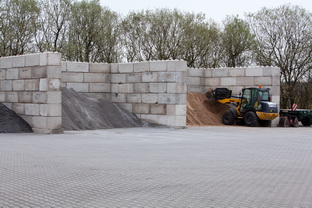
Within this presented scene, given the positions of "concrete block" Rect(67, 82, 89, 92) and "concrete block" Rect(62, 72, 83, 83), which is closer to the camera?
"concrete block" Rect(62, 72, 83, 83)

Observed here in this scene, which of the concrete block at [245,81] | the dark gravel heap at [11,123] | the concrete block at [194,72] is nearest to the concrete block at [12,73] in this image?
the dark gravel heap at [11,123]

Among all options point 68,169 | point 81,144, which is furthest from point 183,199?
point 81,144

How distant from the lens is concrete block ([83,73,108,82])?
19453 millimetres

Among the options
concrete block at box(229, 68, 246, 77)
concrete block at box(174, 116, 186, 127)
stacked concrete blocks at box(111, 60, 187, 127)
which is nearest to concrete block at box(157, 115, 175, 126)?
stacked concrete blocks at box(111, 60, 187, 127)

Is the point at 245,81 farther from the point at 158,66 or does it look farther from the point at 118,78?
the point at 118,78

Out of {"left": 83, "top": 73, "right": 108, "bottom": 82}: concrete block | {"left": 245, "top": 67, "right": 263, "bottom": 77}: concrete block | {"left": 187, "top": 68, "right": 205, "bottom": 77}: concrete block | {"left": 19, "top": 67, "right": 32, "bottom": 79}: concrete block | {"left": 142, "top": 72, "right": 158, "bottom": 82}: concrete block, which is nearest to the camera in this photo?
{"left": 19, "top": 67, "right": 32, "bottom": 79}: concrete block

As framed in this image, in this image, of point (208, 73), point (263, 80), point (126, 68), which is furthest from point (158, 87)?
point (263, 80)

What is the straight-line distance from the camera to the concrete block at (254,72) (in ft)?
74.0

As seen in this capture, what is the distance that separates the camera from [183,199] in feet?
19.7

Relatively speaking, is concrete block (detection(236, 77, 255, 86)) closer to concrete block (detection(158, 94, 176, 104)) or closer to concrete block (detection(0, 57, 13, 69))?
concrete block (detection(158, 94, 176, 104))

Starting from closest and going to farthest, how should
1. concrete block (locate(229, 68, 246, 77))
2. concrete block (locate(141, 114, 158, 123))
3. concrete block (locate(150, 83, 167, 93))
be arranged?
1. concrete block (locate(150, 83, 167, 93))
2. concrete block (locate(141, 114, 158, 123))
3. concrete block (locate(229, 68, 246, 77))

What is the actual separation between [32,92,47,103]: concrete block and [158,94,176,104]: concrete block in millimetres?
5367

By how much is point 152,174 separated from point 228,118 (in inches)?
604

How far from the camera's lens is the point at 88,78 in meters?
19.5
